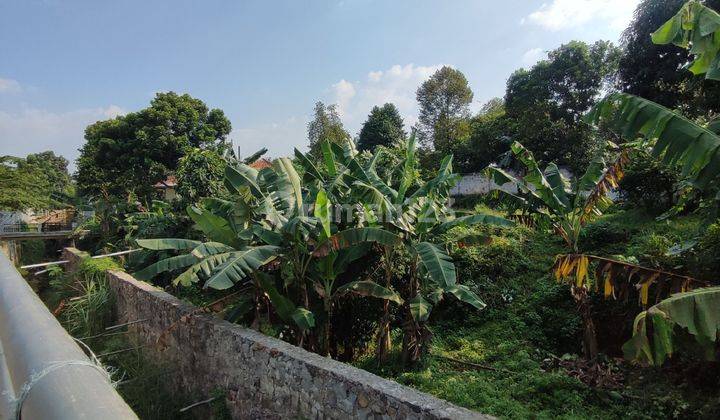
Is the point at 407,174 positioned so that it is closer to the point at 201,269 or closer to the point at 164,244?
the point at 201,269

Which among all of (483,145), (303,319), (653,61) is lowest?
(303,319)

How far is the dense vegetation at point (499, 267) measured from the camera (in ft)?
16.0

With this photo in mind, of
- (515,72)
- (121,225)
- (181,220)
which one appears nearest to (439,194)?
(181,220)

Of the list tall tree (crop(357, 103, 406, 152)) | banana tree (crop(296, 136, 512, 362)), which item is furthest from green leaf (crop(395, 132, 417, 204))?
tall tree (crop(357, 103, 406, 152))

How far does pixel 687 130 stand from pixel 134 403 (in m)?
7.55

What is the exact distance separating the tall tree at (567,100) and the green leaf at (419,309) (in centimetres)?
1674

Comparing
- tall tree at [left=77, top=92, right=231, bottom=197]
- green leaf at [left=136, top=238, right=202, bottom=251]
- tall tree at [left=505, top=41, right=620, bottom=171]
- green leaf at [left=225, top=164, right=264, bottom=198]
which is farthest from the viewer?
tall tree at [left=77, top=92, right=231, bottom=197]

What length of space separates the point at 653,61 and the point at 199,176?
1647 centimetres

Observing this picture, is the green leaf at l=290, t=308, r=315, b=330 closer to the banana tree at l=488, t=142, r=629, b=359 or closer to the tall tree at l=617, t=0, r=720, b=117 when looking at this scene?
the banana tree at l=488, t=142, r=629, b=359

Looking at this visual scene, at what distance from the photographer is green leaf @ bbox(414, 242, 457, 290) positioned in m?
5.29

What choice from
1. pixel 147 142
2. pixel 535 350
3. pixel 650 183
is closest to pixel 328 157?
pixel 535 350

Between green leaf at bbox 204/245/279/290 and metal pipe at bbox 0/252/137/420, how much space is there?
151 inches

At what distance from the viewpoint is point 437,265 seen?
5453 millimetres

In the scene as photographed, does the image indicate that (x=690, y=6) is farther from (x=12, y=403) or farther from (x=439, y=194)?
(x=12, y=403)
